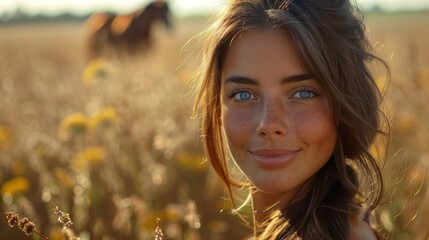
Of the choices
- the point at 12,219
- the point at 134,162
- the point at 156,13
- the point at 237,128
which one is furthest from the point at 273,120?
the point at 156,13

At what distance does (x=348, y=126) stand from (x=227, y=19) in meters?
0.37

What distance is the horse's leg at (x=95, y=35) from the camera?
13.0 meters

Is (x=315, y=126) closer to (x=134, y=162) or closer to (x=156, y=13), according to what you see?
(x=134, y=162)

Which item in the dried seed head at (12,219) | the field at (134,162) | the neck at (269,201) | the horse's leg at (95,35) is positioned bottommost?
the dried seed head at (12,219)

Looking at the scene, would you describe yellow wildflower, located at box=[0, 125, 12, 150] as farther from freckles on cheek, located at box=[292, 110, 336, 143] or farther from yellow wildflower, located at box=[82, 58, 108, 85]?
freckles on cheek, located at box=[292, 110, 336, 143]

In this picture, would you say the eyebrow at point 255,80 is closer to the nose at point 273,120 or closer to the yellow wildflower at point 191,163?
the nose at point 273,120

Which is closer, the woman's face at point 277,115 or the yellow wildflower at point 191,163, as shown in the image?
the woman's face at point 277,115

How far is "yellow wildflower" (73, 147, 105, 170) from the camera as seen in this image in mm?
3057

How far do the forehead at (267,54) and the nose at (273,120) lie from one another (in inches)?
2.6

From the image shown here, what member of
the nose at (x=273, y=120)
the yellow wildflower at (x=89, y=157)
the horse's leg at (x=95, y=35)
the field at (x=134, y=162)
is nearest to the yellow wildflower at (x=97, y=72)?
the field at (x=134, y=162)

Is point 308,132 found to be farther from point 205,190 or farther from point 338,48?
point 205,190

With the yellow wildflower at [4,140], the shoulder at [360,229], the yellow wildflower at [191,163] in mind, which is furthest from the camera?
the yellow wildflower at [4,140]

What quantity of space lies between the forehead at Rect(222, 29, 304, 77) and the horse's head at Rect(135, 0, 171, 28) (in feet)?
46.3

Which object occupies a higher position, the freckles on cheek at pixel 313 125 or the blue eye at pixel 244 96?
the blue eye at pixel 244 96
